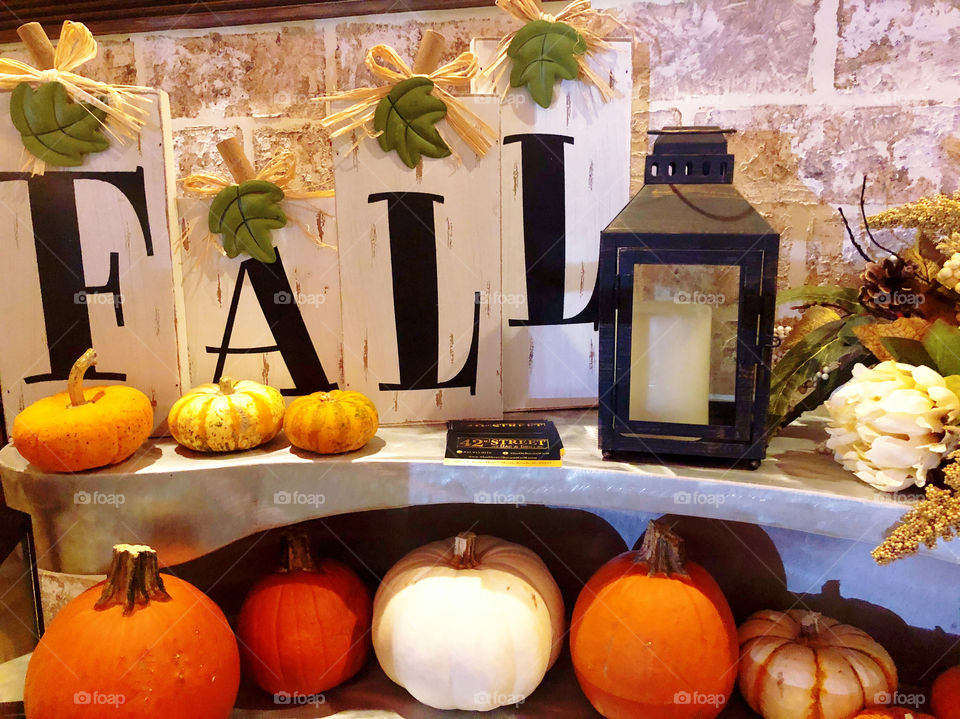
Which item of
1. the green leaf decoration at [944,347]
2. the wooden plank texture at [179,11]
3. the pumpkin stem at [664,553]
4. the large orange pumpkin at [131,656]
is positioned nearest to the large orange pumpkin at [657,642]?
the pumpkin stem at [664,553]

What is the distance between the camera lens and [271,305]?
3.26 ft

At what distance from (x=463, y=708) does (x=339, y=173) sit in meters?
0.73

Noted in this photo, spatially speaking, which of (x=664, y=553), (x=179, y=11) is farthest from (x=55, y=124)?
(x=664, y=553)

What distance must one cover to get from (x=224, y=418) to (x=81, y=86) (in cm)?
47

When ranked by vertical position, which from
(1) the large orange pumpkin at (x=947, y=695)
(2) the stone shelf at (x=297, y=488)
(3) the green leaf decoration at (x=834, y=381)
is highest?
(3) the green leaf decoration at (x=834, y=381)

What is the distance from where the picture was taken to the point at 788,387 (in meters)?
0.89

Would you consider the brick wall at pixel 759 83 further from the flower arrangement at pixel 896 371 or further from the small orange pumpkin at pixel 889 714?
the small orange pumpkin at pixel 889 714

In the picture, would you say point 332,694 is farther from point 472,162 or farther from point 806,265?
point 806,265

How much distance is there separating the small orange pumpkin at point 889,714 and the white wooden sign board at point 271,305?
2.63 ft

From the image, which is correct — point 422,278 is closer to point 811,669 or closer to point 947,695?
point 811,669

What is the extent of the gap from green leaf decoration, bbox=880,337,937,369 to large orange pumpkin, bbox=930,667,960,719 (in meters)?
0.44

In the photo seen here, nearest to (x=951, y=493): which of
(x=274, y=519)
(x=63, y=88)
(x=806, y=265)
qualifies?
(x=806, y=265)

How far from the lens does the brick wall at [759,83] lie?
1.01m

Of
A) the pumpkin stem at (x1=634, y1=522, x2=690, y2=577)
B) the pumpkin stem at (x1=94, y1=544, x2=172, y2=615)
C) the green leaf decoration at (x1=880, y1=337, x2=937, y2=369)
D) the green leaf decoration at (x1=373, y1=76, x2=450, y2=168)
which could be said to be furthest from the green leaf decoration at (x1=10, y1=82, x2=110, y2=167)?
the green leaf decoration at (x1=880, y1=337, x2=937, y2=369)
